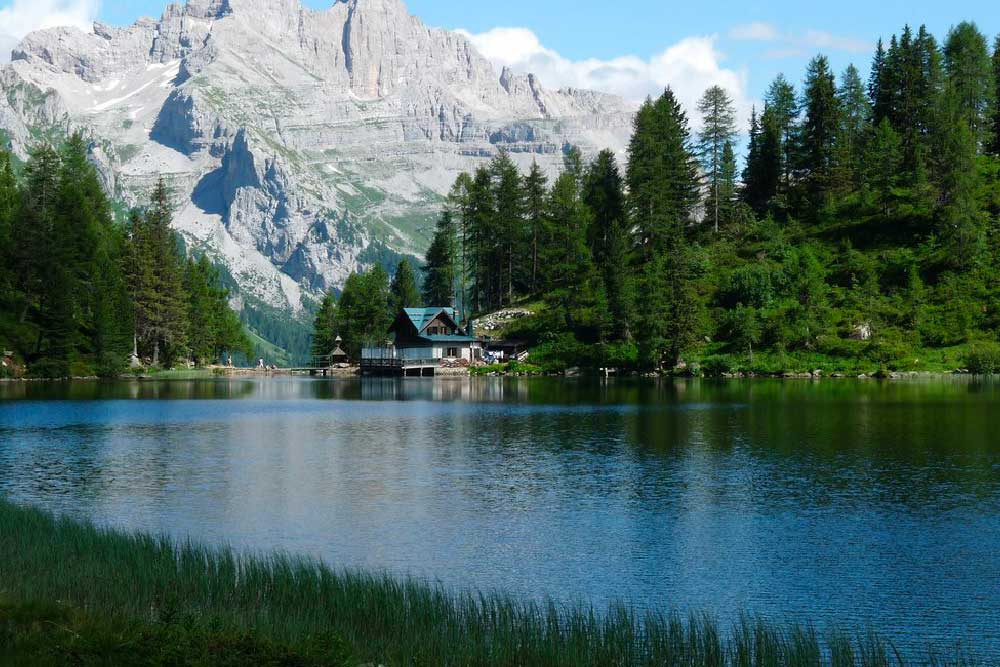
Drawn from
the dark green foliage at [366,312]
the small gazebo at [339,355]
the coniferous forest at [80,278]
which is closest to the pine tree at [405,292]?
the dark green foliage at [366,312]

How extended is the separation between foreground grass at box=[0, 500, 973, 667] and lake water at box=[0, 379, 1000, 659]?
10.7 feet

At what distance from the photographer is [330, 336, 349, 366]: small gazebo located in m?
164

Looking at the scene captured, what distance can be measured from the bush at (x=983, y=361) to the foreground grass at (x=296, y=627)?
88984 mm

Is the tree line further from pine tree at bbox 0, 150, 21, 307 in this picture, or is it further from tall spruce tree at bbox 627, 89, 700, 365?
pine tree at bbox 0, 150, 21, 307

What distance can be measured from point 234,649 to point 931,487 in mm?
28810

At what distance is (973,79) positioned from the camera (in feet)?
438

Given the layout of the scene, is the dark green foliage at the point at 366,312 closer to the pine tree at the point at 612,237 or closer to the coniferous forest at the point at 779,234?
the coniferous forest at the point at 779,234

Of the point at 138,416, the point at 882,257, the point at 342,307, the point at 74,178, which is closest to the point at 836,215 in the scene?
the point at 882,257

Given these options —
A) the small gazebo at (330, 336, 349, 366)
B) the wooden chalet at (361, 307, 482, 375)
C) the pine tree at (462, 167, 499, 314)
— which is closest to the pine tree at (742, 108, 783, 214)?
the pine tree at (462, 167, 499, 314)

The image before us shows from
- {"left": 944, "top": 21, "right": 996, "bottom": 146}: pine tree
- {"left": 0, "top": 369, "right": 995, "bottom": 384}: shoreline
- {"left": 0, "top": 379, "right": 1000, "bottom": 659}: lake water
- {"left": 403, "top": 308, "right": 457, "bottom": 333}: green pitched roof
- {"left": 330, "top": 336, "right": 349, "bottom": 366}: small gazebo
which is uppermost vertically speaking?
{"left": 944, "top": 21, "right": 996, "bottom": 146}: pine tree

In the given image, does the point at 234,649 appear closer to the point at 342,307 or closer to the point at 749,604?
the point at 749,604

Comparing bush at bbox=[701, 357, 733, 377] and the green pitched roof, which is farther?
the green pitched roof

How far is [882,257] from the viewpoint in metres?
117

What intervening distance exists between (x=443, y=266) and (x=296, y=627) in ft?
461
